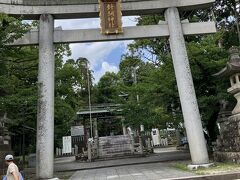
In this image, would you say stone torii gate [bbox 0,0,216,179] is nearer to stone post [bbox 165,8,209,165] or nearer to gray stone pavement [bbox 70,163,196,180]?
stone post [bbox 165,8,209,165]

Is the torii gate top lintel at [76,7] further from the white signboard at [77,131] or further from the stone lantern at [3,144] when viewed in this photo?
the white signboard at [77,131]

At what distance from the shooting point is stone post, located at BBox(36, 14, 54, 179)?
11445mm

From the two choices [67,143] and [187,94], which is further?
[67,143]

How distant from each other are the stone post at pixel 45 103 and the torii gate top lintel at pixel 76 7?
43 cm

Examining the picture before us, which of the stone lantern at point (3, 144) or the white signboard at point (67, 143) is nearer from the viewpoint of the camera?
the stone lantern at point (3, 144)

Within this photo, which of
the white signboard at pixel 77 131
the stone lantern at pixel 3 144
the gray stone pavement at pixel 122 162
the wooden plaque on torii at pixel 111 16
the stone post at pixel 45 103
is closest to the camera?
the stone lantern at pixel 3 144

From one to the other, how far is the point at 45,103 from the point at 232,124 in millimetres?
7599

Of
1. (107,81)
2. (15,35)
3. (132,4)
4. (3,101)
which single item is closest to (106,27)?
(132,4)

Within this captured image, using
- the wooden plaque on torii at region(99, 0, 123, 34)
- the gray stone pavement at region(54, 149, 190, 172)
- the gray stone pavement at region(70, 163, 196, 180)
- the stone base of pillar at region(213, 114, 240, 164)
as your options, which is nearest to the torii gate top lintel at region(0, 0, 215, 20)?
the wooden plaque on torii at region(99, 0, 123, 34)

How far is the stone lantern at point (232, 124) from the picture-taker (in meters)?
12.0

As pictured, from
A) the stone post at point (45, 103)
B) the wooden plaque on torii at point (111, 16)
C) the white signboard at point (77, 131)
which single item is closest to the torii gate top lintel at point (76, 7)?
the wooden plaque on torii at point (111, 16)

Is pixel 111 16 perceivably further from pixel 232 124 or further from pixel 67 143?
pixel 67 143

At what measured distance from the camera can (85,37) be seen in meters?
12.9

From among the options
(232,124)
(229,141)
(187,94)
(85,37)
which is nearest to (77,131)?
(85,37)
